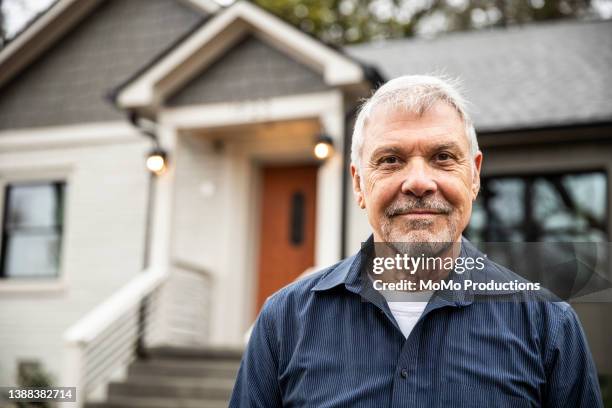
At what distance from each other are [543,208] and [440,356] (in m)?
6.64

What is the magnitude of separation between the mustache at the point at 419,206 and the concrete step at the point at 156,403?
4846 millimetres

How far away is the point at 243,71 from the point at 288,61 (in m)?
0.55

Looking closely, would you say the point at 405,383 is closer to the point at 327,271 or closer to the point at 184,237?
the point at 327,271

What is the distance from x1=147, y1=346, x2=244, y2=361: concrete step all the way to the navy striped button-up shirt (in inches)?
201

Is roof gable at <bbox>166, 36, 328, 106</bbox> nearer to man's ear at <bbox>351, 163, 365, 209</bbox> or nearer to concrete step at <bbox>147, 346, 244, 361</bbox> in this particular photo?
concrete step at <bbox>147, 346, 244, 361</bbox>

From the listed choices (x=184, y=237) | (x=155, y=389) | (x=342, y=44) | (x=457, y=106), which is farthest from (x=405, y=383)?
(x=342, y=44)

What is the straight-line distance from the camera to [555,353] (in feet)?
5.42

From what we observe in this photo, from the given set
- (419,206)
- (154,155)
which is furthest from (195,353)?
(419,206)

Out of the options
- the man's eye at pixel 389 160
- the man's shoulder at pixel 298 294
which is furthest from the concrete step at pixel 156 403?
the man's eye at pixel 389 160

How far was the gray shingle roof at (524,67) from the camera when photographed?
7.68 m

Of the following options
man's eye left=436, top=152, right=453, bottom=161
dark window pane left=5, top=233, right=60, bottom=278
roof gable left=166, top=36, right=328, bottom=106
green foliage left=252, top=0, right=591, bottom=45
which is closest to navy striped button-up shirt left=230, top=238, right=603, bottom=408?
man's eye left=436, top=152, right=453, bottom=161

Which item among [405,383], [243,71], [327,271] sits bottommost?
[405,383]

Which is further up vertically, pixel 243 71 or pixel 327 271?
pixel 243 71

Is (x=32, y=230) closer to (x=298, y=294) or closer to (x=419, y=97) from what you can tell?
(x=298, y=294)
